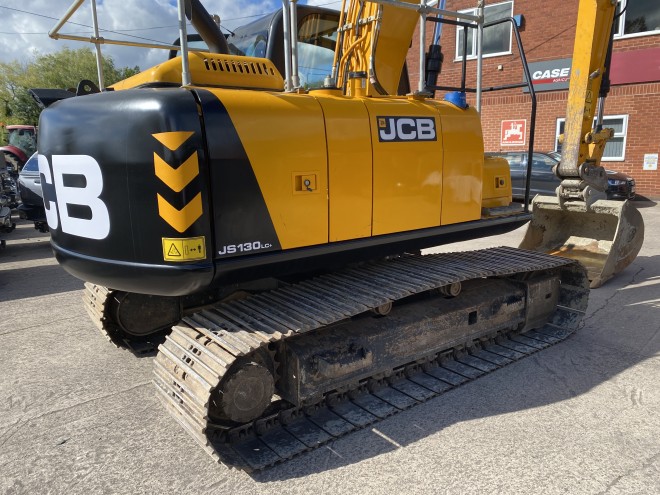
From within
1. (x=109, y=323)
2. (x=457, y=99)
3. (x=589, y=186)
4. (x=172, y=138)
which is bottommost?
(x=109, y=323)

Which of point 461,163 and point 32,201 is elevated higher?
point 461,163

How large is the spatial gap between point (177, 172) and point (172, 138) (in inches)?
6.3

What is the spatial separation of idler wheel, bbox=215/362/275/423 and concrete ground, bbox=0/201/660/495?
0.97 feet

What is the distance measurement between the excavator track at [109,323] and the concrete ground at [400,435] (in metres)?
0.11

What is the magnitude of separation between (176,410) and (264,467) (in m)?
0.56

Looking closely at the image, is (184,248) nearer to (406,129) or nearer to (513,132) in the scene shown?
(406,129)

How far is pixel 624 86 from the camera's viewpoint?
13484 millimetres

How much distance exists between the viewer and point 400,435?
296cm

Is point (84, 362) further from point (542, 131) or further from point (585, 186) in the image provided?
point (542, 131)

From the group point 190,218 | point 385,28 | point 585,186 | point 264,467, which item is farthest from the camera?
point 585,186

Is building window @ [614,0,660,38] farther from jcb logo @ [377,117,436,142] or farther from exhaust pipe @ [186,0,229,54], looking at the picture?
exhaust pipe @ [186,0,229,54]

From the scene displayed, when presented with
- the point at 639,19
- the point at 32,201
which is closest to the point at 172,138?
the point at 32,201

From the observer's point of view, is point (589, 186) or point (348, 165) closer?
point (348, 165)

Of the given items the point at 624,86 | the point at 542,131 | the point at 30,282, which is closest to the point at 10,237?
the point at 30,282
